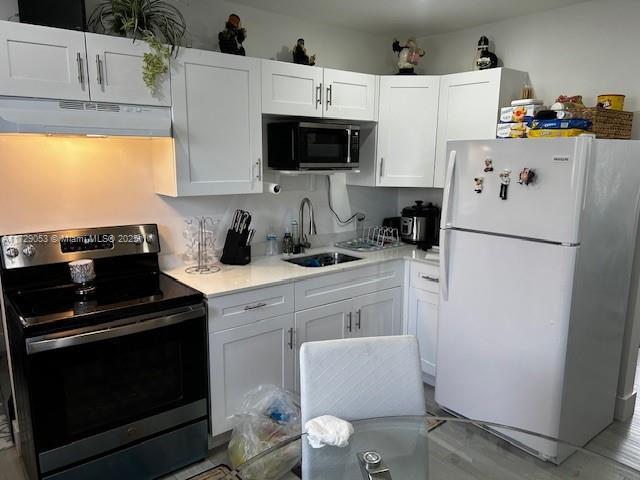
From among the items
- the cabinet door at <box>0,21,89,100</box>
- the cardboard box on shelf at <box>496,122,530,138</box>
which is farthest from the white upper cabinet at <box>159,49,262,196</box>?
the cardboard box on shelf at <box>496,122,530,138</box>

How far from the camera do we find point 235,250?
2875 millimetres

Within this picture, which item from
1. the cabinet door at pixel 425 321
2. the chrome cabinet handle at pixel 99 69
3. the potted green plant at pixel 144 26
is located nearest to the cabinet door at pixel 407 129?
the cabinet door at pixel 425 321

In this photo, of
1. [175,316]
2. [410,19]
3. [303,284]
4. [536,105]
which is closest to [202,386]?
[175,316]

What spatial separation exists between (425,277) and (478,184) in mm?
859

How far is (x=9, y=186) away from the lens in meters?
2.26

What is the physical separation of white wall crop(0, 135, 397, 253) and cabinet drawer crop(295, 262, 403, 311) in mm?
709

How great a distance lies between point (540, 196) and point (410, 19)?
1685 millimetres

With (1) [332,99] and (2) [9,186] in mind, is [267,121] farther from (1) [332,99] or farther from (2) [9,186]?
(2) [9,186]

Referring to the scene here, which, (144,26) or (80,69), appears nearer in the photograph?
(80,69)

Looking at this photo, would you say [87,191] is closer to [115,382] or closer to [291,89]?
[115,382]

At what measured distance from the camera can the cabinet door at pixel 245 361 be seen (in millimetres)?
2381

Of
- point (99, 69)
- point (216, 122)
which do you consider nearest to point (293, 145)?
point (216, 122)

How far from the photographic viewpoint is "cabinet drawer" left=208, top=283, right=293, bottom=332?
2.34 metres

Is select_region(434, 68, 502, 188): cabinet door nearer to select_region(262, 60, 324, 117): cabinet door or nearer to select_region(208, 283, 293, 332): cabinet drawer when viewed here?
select_region(262, 60, 324, 117): cabinet door
